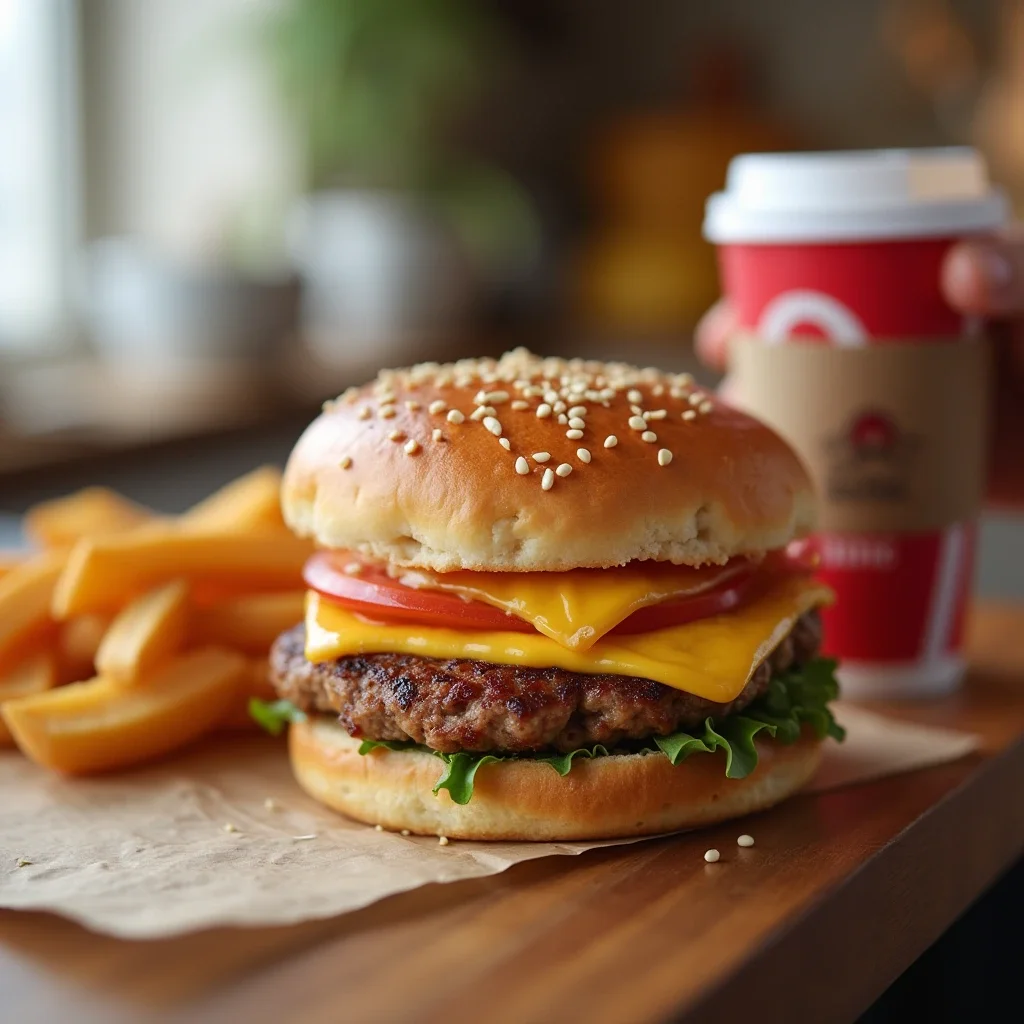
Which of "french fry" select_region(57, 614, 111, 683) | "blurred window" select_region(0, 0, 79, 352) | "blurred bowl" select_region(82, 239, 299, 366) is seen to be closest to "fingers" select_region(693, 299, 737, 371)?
"french fry" select_region(57, 614, 111, 683)

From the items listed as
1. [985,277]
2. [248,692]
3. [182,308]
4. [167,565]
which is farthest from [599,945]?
[182,308]

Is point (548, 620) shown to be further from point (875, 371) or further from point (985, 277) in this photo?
point (985, 277)

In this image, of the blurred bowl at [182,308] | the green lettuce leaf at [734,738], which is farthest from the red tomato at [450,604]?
the blurred bowl at [182,308]

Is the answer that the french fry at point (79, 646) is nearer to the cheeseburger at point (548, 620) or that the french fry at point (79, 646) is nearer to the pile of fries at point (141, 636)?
the pile of fries at point (141, 636)

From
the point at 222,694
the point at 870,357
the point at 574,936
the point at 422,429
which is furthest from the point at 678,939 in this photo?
the point at 870,357

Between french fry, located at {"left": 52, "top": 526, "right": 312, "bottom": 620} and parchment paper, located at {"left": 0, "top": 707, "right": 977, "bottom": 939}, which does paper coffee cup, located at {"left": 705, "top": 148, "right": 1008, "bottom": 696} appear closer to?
parchment paper, located at {"left": 0, "top": 707, "right": 977, "bottom": 939}
